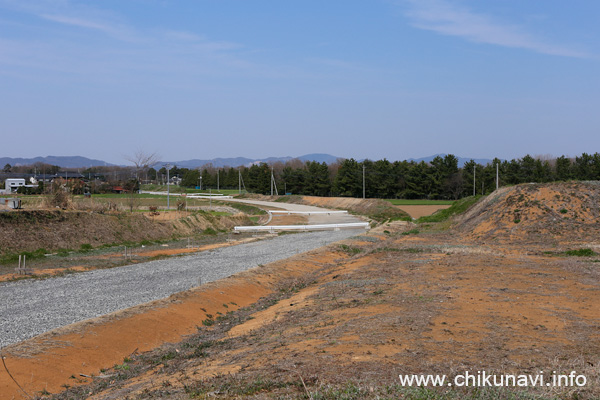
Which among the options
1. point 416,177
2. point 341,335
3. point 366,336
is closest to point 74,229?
point 341,335

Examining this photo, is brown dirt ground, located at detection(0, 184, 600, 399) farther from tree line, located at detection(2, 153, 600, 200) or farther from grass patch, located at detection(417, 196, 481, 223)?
tree line, located at detection(2, 153, 600, 200)

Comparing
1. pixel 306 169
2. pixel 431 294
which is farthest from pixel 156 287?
pixel 306 169

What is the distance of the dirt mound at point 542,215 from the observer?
29.2 meters

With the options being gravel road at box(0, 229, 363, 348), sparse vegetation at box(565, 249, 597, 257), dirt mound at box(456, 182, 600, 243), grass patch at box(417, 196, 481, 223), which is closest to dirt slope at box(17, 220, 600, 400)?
gravel road at box(0, 229, 363, 348)

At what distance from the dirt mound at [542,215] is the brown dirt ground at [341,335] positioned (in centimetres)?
970

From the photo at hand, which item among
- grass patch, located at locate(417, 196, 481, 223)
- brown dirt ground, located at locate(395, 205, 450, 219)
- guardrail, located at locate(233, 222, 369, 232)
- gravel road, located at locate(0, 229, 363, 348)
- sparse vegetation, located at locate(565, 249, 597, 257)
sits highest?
grass patch, located at locate(417, 196, 481, 223)

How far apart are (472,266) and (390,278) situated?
388 centimetres

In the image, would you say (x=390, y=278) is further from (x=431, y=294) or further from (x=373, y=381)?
(x=373, y=381)

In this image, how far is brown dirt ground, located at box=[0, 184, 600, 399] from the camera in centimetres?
785

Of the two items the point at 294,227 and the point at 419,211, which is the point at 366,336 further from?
the point at 419,211

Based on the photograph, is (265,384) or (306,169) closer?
(265,384)

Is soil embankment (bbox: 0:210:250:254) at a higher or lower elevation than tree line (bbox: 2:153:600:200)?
lower

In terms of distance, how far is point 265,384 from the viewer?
7.09 metres

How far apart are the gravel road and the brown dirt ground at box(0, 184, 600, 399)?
1.63 metres
